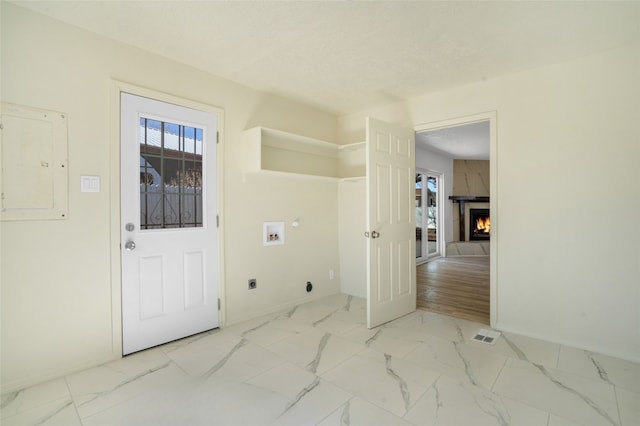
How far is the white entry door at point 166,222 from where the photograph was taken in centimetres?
261

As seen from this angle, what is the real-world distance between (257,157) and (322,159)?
3.99 ft

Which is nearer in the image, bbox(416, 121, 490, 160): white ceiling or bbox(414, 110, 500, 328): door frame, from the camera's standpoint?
bbox(414, 110, 500, 328): door frame

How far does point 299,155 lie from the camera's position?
3.95 meters

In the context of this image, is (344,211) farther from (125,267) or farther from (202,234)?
(125,267)

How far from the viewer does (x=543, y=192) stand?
116 inches

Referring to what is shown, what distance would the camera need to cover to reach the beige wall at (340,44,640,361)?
8.46 ft

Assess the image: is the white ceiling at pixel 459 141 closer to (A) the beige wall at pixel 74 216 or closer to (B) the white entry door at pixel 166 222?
(B) the white entry door at pixel 166 222

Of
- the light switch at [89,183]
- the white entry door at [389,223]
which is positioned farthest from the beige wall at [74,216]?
the white entry door at [389,223]

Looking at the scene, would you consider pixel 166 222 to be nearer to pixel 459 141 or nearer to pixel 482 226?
pixel 459 141

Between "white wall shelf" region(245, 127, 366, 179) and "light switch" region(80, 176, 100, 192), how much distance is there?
130 centimetres

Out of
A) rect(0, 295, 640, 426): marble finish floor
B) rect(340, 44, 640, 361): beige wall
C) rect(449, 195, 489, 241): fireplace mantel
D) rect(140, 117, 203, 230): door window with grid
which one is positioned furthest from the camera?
rect(449, 195, 489, 241): fireplace mantel

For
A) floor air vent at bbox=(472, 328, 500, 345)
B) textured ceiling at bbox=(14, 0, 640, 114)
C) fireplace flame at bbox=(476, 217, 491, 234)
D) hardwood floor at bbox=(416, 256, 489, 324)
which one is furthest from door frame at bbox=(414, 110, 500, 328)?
fireplace flame at bbox=(476, 217, 491, 234)

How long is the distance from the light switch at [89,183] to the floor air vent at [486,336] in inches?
132

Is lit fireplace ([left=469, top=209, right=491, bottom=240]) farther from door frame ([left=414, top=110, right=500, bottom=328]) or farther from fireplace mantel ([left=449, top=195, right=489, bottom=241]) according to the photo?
door frame ([left=414, top=110, right=500, bottom=328])
